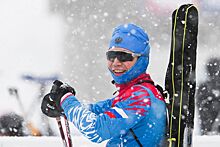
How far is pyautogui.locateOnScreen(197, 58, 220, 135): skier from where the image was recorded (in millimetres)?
6246

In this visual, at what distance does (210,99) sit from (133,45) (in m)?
4.40

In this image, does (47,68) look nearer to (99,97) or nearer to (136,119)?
(99,97)

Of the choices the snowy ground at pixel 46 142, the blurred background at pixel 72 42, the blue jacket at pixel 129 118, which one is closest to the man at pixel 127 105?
the blue jacket at pixel 129 118

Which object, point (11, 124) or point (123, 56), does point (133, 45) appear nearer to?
point (123, 56)

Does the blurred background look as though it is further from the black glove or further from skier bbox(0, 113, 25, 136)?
the black glove

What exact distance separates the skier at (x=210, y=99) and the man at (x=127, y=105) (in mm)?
4273

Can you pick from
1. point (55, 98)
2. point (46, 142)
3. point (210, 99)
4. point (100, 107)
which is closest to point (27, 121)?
point (46, 142)

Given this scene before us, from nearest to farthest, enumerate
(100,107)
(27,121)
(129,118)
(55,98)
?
1. (129,118)
2. (55,98)
3. (100,107)
4. (27,121)

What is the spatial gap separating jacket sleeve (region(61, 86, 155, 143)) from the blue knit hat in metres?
0.11

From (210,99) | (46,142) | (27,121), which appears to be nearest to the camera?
(46,142)

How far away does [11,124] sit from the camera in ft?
20.4

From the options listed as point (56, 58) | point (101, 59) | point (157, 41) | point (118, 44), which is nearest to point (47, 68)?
point (56, 58)

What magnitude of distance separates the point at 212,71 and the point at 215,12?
781mm

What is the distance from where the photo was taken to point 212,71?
633cm
